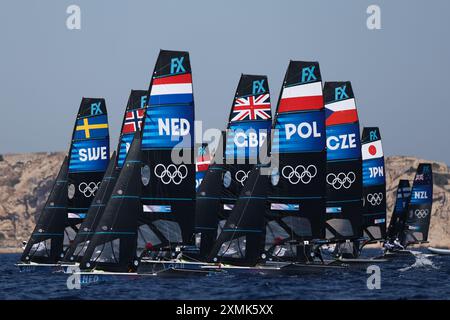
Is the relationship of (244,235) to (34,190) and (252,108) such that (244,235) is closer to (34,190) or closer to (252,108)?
(252,108)

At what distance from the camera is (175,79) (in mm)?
43062

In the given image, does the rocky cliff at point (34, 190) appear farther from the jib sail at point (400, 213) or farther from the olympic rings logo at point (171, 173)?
the olympic rings logo at point (171, 173)

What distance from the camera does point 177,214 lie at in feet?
140

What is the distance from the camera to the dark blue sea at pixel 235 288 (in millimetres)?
35312

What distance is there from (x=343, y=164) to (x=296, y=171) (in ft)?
33.5

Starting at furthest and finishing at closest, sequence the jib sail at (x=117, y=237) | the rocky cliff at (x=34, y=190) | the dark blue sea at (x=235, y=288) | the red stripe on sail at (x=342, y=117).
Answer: the rocky cliff at (x=34, y=190) → the red stripe on sail at (x=342, y=117) → the jib sail at (x=117, y=237) → the dark blue sea at (x=235, y=288)

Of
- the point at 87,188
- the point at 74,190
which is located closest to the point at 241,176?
the point at 87,188

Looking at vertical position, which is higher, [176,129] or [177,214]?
[176,129]

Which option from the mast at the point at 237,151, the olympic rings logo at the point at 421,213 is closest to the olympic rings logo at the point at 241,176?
the mast at the point at 237,151

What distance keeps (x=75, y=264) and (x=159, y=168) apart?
714 centimetres

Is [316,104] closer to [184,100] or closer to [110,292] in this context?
[184,100]

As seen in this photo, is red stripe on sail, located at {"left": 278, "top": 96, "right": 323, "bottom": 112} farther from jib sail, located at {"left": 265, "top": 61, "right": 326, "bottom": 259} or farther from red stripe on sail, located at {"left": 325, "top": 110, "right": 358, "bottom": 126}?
red stripe on sail, located at {"left": 325, "top": 110, "right": 358, "bottom": 126}

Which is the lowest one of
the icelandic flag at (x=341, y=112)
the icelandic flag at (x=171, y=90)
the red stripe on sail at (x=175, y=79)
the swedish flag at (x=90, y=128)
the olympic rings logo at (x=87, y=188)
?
the olympic rings logo at (x=87, y=188)

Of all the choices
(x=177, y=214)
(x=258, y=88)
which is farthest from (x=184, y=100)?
(x=258, y=88)
